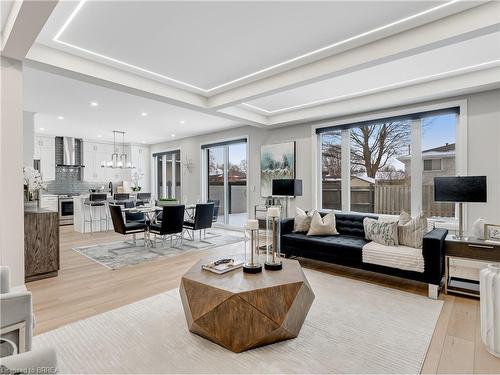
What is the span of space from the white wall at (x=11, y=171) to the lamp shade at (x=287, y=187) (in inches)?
151

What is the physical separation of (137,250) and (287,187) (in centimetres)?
304

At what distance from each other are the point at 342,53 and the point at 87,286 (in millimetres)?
4118

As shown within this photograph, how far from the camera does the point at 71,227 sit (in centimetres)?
812

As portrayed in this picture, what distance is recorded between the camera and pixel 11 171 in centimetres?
313

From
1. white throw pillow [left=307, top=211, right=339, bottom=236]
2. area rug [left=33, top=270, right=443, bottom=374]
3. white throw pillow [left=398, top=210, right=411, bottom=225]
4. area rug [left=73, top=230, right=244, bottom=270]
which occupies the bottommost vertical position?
area rug [left=33, top=270, right=443, bottom=374]

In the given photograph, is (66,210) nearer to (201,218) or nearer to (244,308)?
(201,218)

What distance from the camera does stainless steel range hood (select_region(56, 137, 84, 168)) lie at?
8.79 meters

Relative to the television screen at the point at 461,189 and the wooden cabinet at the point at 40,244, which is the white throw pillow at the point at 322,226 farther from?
the wooden cabinet at the point at 40,244

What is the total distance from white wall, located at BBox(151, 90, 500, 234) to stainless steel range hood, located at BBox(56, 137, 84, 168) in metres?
2.44

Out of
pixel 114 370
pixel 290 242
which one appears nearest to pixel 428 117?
pixel 290 242

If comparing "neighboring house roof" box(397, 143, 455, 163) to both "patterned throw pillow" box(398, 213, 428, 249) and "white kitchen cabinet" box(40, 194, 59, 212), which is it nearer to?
"patterned throw pillow" box(398, 213, 428, 249)

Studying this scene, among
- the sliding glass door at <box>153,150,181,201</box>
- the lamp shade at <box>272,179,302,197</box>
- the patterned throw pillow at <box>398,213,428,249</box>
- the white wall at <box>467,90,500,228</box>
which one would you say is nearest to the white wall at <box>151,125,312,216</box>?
the sliding glass door at <box>153,150,181,201</box>

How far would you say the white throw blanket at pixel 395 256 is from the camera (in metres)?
3.27

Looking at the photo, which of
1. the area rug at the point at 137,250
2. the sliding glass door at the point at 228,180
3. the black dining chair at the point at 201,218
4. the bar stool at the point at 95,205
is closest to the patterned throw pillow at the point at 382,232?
the area rug at the point at 137,250
